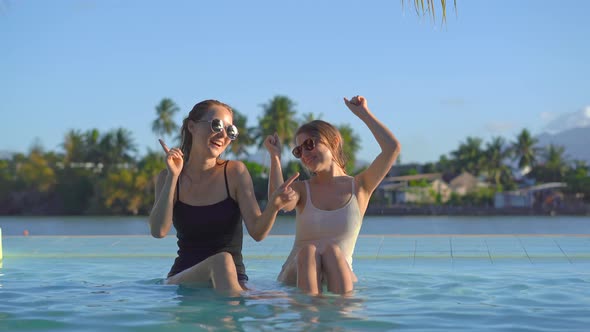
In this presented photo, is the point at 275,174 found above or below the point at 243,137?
below

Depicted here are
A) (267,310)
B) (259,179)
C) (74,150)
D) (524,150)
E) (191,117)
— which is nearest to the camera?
(267,310)

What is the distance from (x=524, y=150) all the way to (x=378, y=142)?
269 ft

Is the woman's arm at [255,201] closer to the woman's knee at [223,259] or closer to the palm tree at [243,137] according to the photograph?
the woman's knee at [223,259]

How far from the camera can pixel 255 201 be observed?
172 inches

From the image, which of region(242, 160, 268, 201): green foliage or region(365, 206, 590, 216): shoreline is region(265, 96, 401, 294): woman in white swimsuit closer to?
region(242, 160, 268, 201): green foliage

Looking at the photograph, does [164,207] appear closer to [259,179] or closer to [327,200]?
[327,200]

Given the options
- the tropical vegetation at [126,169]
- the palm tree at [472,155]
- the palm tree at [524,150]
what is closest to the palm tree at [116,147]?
the tropical vegetation at [126,169]

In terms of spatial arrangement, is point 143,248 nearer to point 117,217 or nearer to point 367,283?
point 367,283

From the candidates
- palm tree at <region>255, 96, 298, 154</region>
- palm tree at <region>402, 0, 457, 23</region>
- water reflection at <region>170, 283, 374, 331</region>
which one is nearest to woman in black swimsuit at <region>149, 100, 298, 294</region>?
water reflection at <region>170, 283, 374, 331</region>

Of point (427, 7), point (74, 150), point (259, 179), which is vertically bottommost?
point (427, 7)

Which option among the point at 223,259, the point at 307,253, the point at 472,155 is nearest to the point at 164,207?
the point at 223,259

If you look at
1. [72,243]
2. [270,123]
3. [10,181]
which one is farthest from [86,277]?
[10,181]

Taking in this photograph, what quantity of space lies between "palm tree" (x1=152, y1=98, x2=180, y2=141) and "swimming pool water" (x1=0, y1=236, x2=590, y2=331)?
71.1 metres

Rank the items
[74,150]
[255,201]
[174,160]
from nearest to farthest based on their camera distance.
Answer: [174,160] < [255,201] < [74,150]
